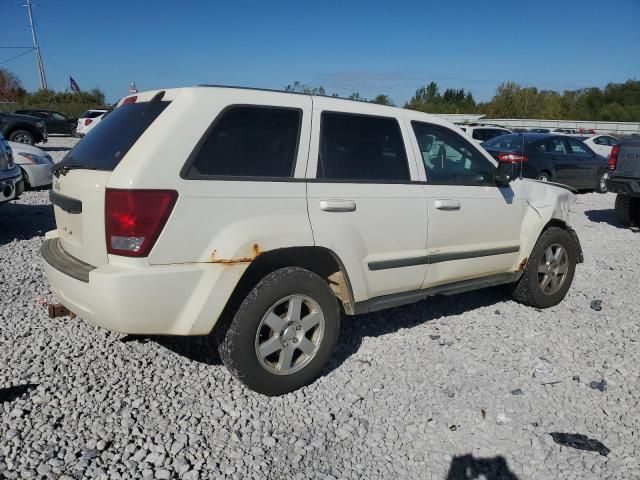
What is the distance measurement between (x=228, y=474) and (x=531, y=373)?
88.9 inches

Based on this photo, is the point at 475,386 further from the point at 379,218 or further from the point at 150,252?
the point at 150,252

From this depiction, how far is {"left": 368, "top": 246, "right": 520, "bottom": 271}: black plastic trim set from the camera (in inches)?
139

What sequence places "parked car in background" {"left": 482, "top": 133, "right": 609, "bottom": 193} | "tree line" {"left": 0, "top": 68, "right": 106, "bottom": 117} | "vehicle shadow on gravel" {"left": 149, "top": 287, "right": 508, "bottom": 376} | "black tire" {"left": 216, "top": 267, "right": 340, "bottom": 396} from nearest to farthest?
1. "black tire" {"left": 216, "top": 267, "right": 340, "bottom": 396}
2. "vehicle shadow on gravel" {"left": 149, "top": 287, "right": 508, "bottom": 376}
3. "parked car in background" {"left": 482, "top": 133, "right": 609, "bottom": 193}
4. "tree line" {"left": 0, "top": 68, "right": 106, "bottom": 117}

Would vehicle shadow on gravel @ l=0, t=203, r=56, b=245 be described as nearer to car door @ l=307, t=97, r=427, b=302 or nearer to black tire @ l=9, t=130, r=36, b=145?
car door @ l=307, t=97, r=427, b=302

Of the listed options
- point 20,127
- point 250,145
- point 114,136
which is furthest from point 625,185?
point 20,127

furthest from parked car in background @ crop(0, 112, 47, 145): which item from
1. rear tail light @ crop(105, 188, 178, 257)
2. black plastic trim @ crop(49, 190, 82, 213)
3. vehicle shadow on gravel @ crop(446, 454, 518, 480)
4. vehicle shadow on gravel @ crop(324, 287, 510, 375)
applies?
vehicle shadow on gravel @ crop(446, 454, 518, 480)

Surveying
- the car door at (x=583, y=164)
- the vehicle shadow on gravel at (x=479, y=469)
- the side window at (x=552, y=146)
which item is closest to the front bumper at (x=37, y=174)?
the vehicle shadow on gravel at (x=479, y=469)

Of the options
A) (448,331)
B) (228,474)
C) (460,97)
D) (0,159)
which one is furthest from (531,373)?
(460,97)

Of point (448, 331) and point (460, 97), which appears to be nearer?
point (448, 331)

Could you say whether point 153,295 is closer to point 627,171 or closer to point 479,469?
point 479,469

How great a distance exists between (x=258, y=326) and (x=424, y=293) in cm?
145

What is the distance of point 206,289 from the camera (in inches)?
110

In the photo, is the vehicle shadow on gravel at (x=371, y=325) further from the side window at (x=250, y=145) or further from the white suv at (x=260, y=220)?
the side window at (x=250, y=145)

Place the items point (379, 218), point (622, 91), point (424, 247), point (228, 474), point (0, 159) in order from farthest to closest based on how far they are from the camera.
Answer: point (622, 91), point (0, 159), point (424, 247), point (379, 218), point (228, 474)
